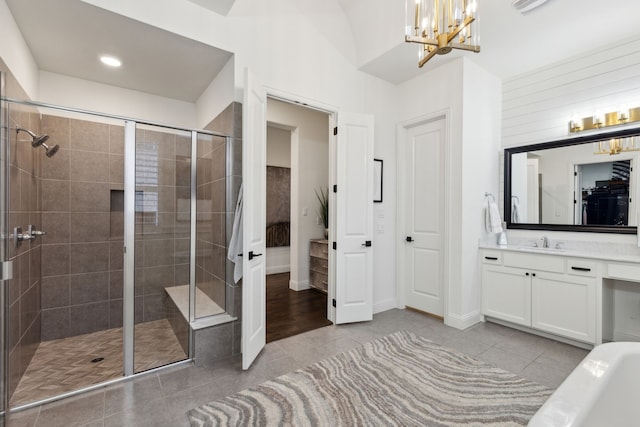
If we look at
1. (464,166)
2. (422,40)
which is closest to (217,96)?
(422,40)

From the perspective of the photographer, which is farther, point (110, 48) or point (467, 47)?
point (110, 48)

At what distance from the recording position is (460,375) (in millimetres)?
2260

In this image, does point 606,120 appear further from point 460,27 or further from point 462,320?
point 462,320

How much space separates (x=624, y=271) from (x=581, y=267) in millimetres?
279

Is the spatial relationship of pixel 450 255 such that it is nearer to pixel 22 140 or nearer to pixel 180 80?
pixel 180 80

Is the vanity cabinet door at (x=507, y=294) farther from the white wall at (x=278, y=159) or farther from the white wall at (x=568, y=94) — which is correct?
the white wall at (x=278, y=159)

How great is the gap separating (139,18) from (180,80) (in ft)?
3.32

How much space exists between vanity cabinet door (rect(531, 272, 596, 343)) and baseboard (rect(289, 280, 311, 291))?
299cm

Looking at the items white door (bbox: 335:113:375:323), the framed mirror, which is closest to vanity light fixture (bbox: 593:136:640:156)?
the framed mirror

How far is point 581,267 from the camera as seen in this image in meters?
2.70

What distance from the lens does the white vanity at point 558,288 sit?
260 centimetres

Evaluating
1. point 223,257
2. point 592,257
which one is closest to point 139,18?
point 223,257

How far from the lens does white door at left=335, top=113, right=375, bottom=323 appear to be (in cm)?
330

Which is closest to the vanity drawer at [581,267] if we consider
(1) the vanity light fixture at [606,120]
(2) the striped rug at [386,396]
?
(2) the striped rug at [386,396]
